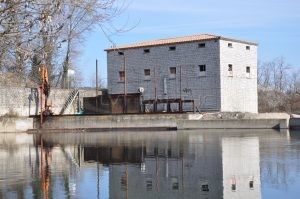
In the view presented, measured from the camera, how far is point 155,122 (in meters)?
38.8

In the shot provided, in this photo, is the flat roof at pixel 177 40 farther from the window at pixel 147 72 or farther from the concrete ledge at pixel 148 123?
the concrete ledge at pixel 148 123

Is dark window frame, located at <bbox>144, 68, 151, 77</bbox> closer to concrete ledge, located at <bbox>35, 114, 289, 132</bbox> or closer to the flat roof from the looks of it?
the flat roof

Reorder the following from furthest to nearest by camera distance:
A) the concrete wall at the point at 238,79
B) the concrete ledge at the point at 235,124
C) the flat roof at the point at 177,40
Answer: the flat roof at the point at 177,40
the concrete wall at the point at 238,79
the concrete ledge at the point at 235,124

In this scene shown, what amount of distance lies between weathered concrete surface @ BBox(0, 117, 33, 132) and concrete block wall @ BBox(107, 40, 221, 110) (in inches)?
611

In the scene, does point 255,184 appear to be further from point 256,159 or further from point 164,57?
point 164,57

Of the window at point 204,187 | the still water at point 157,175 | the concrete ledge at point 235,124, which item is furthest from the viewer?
the concrete ledge at point 235,124

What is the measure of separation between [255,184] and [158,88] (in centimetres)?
4315

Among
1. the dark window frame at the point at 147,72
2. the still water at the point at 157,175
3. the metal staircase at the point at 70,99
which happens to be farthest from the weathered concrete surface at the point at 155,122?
the still water at the point at 157,175

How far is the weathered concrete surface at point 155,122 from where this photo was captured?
1460 inches

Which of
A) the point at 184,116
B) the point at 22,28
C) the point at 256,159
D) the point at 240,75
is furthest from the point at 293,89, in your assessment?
the point at 22,28

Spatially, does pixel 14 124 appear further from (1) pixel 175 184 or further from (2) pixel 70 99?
(1) pixel 175 184

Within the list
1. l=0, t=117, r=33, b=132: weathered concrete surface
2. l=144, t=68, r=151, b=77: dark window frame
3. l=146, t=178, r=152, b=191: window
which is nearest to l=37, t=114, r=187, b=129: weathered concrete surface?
l=0, t=117, r=33, b=132: weathered concrete surface

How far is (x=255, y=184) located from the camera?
34.5 ft

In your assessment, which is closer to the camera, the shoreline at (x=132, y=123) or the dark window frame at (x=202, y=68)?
the shoreline at (x=132, y=123)
